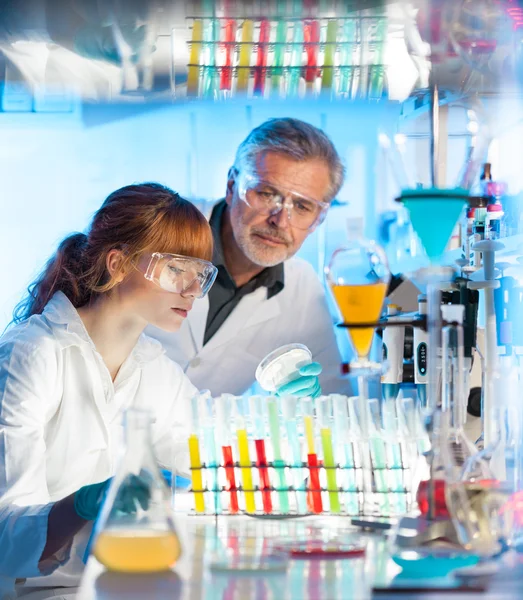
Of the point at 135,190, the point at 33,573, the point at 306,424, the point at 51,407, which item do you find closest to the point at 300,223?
the point at 135,190

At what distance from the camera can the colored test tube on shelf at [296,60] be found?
3372 mm

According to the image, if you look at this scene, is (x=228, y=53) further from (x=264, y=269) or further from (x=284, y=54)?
(x=264, y=269)

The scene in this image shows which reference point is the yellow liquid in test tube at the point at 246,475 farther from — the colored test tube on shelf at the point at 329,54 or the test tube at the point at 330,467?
the colored test tube on shelf at the point at 329,54

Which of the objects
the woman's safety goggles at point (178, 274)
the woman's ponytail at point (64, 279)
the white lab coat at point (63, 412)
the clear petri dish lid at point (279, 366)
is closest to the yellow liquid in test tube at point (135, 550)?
the white lab coat at point (63, 412)

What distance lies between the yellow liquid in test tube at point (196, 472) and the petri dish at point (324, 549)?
0.40 meters

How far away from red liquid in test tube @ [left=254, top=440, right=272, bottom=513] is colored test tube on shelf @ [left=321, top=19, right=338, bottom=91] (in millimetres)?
1874

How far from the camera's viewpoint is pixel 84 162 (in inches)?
173

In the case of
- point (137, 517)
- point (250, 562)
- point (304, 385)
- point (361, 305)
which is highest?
point (361, 305)

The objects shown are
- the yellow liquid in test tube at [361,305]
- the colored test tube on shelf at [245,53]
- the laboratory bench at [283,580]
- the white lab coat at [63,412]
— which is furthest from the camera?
the colored test tube on shelf at [245,53]

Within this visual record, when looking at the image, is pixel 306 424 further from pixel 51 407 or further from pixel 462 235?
pixel 462 235

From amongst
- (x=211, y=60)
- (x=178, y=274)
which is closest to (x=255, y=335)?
(x=211, y=60)

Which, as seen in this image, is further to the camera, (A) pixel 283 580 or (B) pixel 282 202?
(B) pixel 282 202

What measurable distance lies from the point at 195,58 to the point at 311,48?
1.59 feet

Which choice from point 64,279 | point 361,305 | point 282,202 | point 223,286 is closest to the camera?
point 361,305
